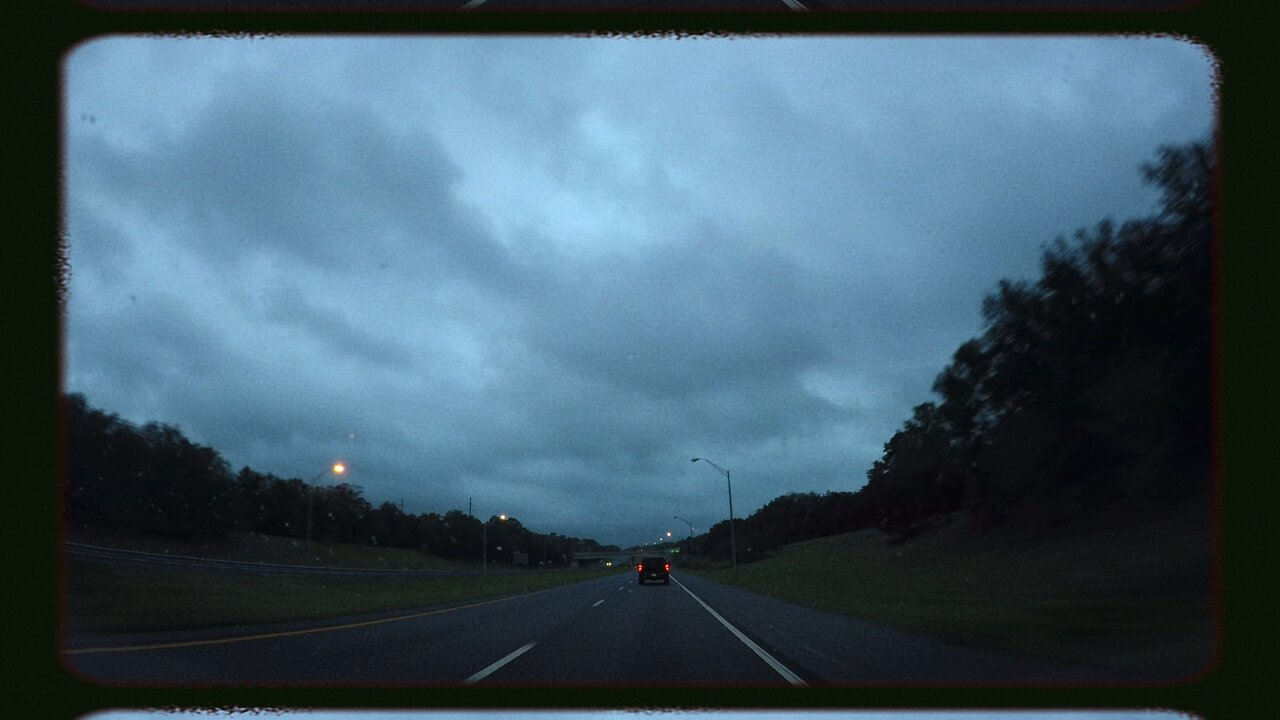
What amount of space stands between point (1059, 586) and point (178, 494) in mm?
10006

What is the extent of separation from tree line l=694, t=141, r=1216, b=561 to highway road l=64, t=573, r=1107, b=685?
167cm

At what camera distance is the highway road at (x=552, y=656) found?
26.6ft

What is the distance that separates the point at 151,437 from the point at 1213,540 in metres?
9.08

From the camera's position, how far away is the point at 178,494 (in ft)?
32.9

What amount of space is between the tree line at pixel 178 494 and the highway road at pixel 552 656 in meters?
1.29

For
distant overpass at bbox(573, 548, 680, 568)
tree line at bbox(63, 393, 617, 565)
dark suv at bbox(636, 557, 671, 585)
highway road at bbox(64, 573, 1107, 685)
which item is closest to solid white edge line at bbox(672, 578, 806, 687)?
highway road at bbox(64, 573, 1107, 685)

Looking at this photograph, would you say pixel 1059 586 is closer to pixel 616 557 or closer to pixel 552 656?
pixel 552 656

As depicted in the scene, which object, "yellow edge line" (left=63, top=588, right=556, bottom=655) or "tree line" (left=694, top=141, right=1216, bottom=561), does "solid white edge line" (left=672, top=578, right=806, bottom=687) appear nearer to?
"tree line" (left=694, top=141, right=1216, bottom=561)

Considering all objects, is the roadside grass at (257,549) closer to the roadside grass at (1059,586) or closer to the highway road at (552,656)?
the highway road at (552,656)

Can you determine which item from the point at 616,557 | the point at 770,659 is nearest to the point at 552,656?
the point at 770,659

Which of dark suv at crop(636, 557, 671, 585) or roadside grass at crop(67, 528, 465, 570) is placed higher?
roadside grass at crop(67, 528, 465, 570)

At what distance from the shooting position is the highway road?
8094 millimetres

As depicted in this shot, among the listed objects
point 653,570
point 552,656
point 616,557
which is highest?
point 552,656

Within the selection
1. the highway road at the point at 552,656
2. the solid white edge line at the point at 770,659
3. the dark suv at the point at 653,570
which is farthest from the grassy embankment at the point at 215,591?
the dark suv at the point at 653,570
